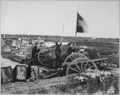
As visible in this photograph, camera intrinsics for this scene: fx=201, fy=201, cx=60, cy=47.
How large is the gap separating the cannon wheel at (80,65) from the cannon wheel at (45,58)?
0.83 ft

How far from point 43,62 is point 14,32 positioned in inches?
21.3

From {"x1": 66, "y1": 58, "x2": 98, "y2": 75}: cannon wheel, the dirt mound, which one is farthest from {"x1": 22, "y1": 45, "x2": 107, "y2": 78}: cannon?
the dirt mound

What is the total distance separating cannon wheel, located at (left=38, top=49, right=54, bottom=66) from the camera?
2.54 meters

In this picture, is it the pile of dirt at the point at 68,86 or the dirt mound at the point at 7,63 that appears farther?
the dirt mound at the point at 7,63

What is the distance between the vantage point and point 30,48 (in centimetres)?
256

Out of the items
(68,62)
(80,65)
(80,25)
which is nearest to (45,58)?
(68,62)

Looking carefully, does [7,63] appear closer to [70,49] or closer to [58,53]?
[58,53]

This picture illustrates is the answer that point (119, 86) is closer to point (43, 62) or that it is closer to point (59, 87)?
point (59, 87)

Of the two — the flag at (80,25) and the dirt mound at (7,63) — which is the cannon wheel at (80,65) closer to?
the flag at (80,25)

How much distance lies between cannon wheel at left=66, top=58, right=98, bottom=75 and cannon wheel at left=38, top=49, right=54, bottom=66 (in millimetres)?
253

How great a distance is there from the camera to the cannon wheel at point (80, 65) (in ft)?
8.14

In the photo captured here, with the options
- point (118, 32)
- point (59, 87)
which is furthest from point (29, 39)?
point (118, 32)

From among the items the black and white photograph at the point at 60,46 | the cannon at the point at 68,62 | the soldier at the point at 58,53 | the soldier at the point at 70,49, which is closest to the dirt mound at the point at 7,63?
the black and white photograph at the point at 60,46

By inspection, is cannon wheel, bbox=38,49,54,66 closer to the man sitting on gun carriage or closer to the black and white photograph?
the black and white photograph
